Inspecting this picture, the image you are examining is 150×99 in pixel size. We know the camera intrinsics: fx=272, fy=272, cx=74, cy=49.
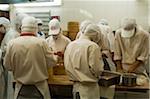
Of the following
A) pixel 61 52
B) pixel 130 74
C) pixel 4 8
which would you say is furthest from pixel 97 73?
pixel 4 8

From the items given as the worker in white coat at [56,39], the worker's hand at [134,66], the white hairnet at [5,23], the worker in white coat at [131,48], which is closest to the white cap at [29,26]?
the worker in white coat at [56,39]

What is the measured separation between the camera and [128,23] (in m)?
2.56

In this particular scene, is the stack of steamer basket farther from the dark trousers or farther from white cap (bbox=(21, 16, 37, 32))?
the dark trousers

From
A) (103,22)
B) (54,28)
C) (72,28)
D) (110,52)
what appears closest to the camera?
(110,52)

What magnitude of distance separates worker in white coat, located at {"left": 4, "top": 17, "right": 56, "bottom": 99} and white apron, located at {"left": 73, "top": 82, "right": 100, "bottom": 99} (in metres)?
0.28

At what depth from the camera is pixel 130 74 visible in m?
2.37

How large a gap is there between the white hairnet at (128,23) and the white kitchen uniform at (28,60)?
2.61 feet

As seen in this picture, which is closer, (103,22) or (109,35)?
(109,35)

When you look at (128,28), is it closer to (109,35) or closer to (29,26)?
(109,35)

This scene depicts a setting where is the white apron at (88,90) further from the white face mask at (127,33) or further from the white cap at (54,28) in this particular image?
the white cap at (54,28)

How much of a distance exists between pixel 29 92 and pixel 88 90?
1.55 feet

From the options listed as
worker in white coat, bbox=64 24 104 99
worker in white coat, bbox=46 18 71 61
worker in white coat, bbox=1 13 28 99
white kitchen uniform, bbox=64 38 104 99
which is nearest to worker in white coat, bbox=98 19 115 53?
worker in white coat, bbox=46 18 71 61

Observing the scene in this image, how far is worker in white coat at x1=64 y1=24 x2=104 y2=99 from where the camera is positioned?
2.04m

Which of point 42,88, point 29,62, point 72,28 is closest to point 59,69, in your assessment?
point 42,88
